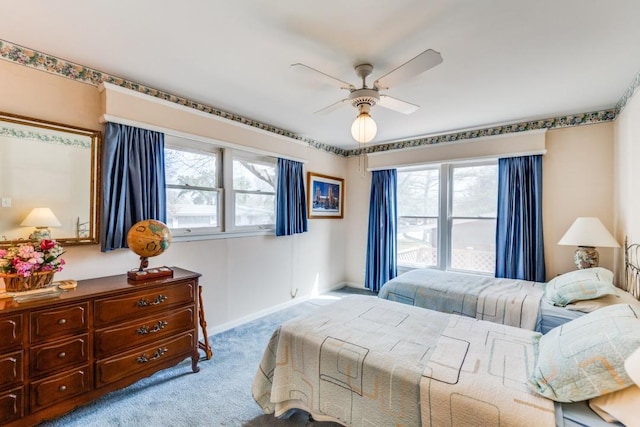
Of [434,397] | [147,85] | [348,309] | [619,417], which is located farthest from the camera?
[147,85]

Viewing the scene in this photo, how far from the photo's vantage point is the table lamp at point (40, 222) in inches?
81.9

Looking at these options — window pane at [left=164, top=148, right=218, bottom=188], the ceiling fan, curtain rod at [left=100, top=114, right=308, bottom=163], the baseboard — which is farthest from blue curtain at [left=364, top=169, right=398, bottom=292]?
window pane at [left=164, top=148, right=218, bottom=188]

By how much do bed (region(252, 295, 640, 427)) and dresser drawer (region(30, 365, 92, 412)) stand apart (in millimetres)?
1152

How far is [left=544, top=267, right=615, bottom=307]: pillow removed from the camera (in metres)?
2.28

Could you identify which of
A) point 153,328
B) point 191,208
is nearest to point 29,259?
point 153,328

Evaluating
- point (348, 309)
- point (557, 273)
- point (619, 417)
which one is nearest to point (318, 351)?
point (348, 309)

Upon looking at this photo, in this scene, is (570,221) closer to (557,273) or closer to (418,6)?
(557,273)

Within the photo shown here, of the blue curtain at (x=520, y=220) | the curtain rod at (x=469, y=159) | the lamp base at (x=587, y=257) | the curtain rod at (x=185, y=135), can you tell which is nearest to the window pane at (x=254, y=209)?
Answer: the curtain rod at (x=185, y=135)

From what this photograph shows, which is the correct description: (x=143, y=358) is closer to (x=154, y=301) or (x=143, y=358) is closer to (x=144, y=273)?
(x=154, y=301)

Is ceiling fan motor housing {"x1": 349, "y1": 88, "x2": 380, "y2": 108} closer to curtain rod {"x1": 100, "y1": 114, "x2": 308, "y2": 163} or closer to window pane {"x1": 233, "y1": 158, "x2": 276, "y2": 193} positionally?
curtain rod {"x1": 100, "y1": 114, "x2": 308, "y2": 163}

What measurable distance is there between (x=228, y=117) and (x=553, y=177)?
13.0 ft

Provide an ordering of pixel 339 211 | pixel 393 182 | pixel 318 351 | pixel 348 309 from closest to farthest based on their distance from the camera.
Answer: pixel 318 351 → pixel 348 309 → pixel 393 182 → pixel 339 211

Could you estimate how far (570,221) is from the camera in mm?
3391

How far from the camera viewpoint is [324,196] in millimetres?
4840
